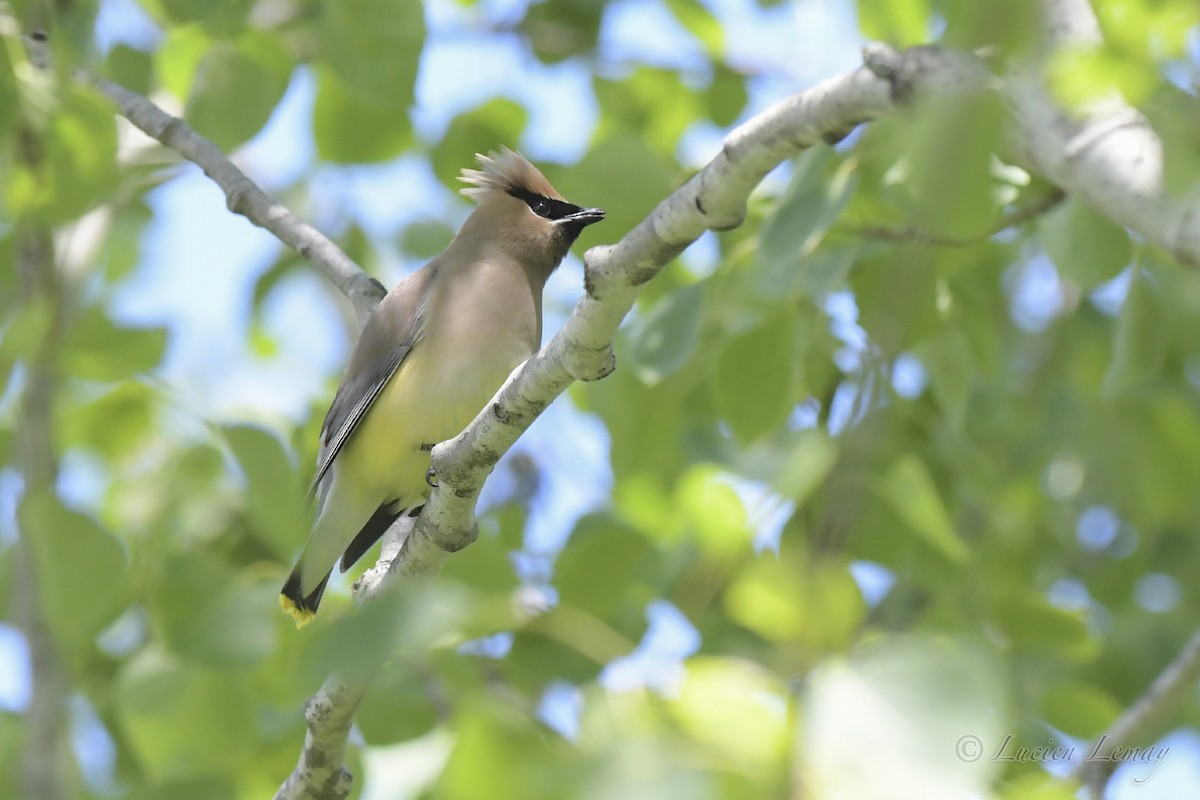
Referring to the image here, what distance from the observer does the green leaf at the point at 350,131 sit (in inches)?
163

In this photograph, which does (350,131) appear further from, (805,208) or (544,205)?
(805,208)

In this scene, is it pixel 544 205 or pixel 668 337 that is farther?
pixel 544 205

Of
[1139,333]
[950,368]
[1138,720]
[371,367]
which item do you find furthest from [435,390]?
[1138,720]

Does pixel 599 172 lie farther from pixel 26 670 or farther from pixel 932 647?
pixel 932 647

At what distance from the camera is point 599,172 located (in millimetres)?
3338

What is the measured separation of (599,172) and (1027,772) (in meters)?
1.76

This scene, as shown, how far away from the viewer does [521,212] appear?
15.3 ft

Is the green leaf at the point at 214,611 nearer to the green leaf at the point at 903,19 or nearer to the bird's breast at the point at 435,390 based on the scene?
the bird's breast at the point at 435,390

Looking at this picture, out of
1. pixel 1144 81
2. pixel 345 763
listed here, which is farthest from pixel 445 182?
pixel 1144 81

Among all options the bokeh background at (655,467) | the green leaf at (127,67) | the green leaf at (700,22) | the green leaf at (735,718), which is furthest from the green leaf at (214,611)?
the green leaf at (700,22)

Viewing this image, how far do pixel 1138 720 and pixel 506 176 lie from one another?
2589 mm

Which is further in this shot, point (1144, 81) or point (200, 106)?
point (200, 106)

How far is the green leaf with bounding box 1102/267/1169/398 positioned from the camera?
2902mm

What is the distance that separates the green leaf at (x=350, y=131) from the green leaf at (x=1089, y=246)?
6.88ft
